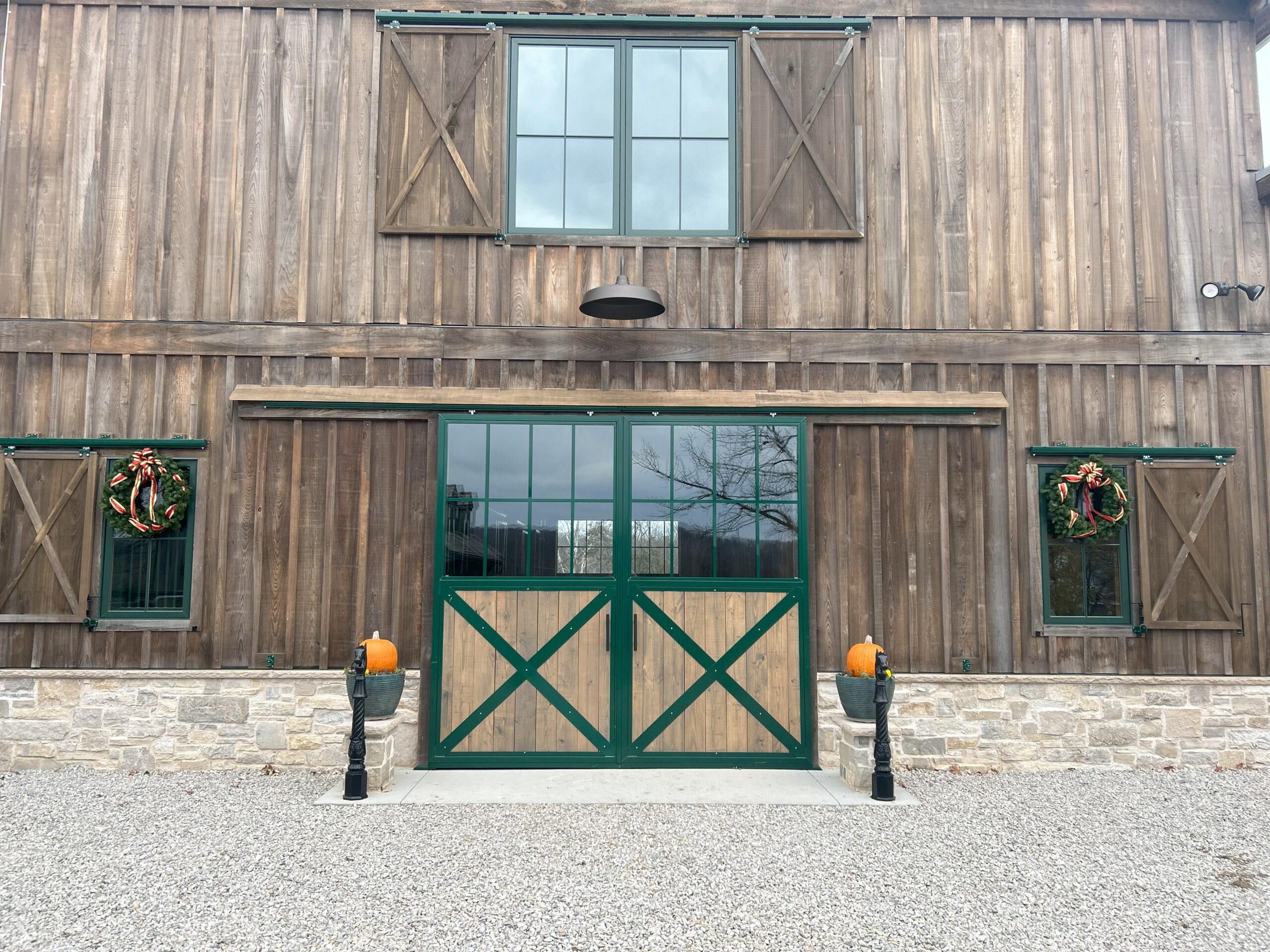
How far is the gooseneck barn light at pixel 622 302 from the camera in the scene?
18.6ft

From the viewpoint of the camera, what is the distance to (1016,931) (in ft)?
11.5

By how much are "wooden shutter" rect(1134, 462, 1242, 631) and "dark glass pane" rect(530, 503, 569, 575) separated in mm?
4476

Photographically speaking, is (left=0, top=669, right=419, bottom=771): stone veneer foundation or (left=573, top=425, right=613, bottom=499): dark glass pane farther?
(left=573, top=425, right=613, bottom=499): dark glass pane

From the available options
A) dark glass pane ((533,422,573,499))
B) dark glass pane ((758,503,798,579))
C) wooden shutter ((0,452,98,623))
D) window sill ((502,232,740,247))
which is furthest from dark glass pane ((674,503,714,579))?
wooden shutter ((0,452,98,623))

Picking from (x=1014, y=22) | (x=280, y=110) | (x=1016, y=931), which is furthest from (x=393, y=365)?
(x=1014, y=22)

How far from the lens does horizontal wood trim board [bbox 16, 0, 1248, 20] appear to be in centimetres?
639

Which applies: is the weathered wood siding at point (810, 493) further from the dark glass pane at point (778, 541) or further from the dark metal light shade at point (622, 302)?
the dark metal light shade at point (622, 302)

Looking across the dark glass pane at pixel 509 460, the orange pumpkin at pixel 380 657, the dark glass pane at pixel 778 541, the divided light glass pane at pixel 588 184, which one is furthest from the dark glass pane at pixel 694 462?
the orange pumpkin at pixel 380 657

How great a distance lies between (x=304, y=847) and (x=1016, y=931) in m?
3.68

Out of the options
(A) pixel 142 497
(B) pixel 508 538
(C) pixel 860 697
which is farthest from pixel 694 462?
(A) pixel 142 497

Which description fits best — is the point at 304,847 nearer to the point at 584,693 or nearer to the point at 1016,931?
the point at 584,693

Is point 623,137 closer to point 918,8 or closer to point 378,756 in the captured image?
point 918,8

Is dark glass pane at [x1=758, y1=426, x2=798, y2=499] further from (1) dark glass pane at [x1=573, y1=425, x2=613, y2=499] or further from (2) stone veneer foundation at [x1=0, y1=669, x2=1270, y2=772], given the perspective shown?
(2) stone veneer foundation at [x1=0, y1=669, x2=1270, y2=772]

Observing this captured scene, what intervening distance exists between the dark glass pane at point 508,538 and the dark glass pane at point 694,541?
3.88ft
